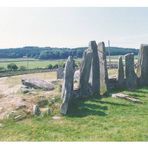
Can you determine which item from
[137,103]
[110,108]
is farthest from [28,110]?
[137,103]

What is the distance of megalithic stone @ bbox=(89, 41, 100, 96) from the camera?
27.4 meters

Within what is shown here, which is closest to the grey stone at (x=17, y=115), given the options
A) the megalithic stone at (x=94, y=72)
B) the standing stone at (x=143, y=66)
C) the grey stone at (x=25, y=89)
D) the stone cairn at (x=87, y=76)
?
the stone cairn at (x=87, y=76)

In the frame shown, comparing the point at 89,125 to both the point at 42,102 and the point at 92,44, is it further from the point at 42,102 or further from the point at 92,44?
the point at 92,44

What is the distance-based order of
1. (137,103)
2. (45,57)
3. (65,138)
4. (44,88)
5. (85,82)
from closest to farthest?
1. (65,138)
2. (137,103)
3. (85,82)
4. (44,88)
5. (45,57)

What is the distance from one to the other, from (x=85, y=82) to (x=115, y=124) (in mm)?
7518

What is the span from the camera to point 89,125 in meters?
19.4

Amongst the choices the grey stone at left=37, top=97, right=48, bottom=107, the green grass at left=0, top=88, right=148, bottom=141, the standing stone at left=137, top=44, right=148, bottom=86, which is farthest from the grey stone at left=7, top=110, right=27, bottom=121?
Result: the standing stone at left=137, top=44, right=148, bottom=86

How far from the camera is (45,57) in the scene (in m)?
124

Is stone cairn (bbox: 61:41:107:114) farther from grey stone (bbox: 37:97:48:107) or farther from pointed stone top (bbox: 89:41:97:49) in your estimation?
grey stone (bbox: 37:97:48:107)

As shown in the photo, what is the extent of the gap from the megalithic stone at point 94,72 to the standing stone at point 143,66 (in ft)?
16.3

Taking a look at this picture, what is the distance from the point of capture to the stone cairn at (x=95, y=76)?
77.3ft

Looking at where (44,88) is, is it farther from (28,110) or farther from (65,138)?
(65,138)

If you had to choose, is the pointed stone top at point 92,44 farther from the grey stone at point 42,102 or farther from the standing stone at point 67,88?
the grey stone at point 42,102

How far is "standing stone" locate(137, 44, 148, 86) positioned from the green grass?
7.85 m
